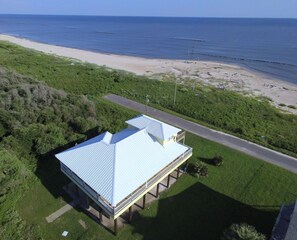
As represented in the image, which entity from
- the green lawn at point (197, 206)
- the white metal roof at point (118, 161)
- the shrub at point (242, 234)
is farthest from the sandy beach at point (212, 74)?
the shrub at point (242, 234)

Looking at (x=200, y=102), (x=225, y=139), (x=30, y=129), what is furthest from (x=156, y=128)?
(x=200, y=102)

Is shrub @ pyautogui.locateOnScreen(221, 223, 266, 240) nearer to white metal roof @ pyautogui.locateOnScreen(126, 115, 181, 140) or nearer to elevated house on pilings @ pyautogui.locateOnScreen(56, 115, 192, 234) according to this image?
elevated house on pilings @ pyautogui.locateOnScreen(56, 115, 192, 234)

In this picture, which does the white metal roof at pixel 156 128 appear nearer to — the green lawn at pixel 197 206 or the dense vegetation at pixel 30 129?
the green lawn at pixel 197 206

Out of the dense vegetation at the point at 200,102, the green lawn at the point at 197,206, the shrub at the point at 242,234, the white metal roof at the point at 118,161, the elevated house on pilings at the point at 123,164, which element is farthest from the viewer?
the dense vegetation at the point at 200,102

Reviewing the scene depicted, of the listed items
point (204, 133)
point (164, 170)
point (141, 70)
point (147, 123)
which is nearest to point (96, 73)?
point (141, 70)

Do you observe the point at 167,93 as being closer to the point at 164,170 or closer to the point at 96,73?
the point at 96,73

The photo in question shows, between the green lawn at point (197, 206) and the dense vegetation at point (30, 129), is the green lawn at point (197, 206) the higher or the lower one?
the lower one
